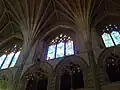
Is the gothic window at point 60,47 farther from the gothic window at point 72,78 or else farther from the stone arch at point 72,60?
the gothic window at point 72,78

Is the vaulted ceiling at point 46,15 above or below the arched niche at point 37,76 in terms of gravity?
above

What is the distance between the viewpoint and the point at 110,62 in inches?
366

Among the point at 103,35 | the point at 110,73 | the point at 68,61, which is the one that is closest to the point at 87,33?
the point at 103,35

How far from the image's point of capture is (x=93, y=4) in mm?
13203

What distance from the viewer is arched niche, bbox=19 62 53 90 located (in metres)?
9.70

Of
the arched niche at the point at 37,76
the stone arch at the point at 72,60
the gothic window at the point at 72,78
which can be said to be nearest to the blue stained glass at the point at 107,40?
the stone arch at the point at 72,60

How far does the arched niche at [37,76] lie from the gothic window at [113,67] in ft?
10.3

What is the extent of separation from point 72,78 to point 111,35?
4464 millimetres

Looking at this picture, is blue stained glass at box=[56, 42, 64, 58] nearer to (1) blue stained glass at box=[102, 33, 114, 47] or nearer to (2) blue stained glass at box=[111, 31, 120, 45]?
(1) blue stained glass at box=[102, 33, 114, 47]

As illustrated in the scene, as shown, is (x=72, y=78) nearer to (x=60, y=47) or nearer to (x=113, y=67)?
(x=113, y=67)

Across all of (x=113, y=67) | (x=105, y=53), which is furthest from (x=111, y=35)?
(x=113, y=67)

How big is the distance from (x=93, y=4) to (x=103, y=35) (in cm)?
263

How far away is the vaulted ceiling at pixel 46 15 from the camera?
13.1 metres

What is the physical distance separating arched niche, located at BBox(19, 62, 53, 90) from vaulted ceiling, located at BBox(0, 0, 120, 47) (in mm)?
2907
